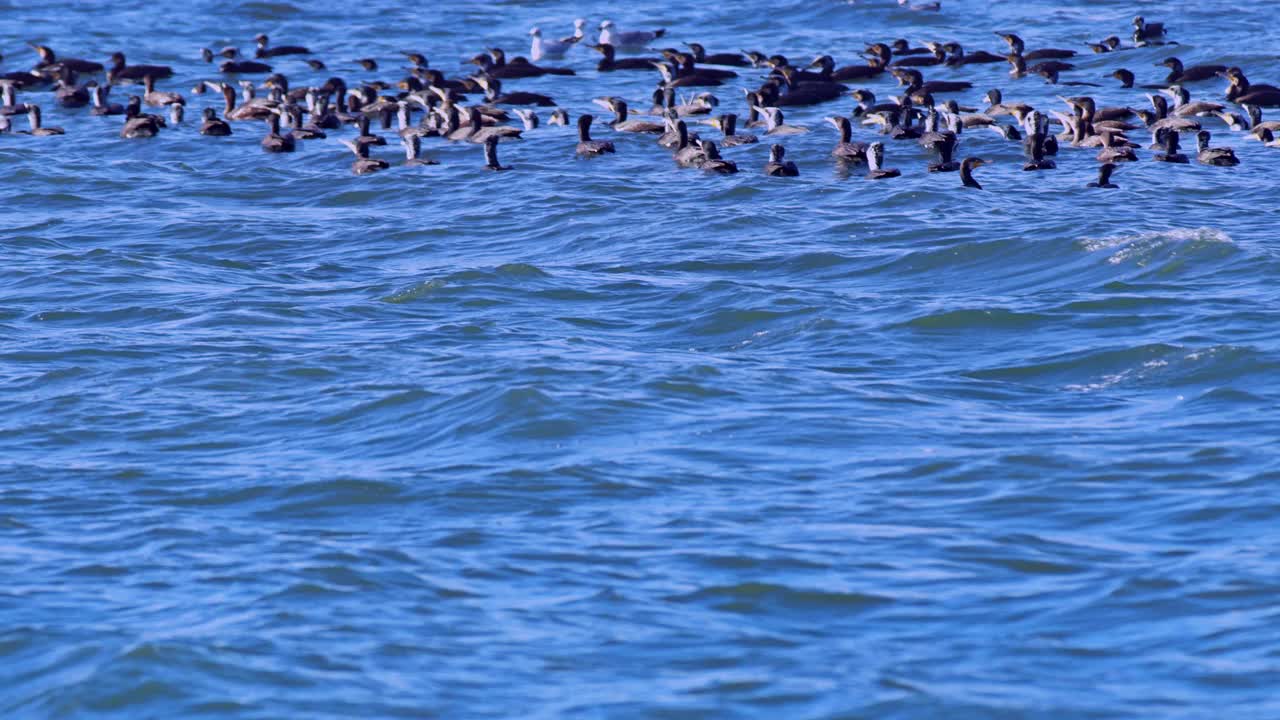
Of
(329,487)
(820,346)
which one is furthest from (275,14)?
(329,487)

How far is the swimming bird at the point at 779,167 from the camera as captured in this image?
2195 centimetres

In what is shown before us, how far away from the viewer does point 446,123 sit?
84.8ft

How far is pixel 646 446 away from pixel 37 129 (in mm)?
17690

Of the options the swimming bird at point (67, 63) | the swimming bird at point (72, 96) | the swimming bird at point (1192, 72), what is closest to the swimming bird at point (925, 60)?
the swimming bird at point (1192, 72)

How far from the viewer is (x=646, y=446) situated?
11734 millimetres

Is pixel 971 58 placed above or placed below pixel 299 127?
above

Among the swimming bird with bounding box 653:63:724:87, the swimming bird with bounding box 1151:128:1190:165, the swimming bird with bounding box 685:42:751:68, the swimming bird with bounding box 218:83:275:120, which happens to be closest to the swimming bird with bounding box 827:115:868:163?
the swimming bird with bounding box 1151:128:1190:165

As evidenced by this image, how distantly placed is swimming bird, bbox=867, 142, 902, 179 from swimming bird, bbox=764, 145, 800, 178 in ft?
2.76

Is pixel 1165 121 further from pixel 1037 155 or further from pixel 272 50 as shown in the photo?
pixel 272 50

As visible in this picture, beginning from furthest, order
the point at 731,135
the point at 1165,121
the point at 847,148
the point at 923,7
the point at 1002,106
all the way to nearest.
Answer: the point at 923,7 → the point at 1002,106 → the point at 731,135 → the point at 1165,121 → the point at 847,148

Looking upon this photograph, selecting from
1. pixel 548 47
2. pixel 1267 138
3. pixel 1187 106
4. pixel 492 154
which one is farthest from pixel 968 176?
pixel 548 47

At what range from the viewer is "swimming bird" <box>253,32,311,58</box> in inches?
1345

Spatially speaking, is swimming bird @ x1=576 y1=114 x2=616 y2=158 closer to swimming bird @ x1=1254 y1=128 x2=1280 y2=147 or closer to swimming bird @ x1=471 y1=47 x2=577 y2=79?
swimming bird @ x1=471 y1=47 x2=577 y2=79

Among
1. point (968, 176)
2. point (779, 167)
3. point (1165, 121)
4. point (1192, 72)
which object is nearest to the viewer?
point (968, 176)
